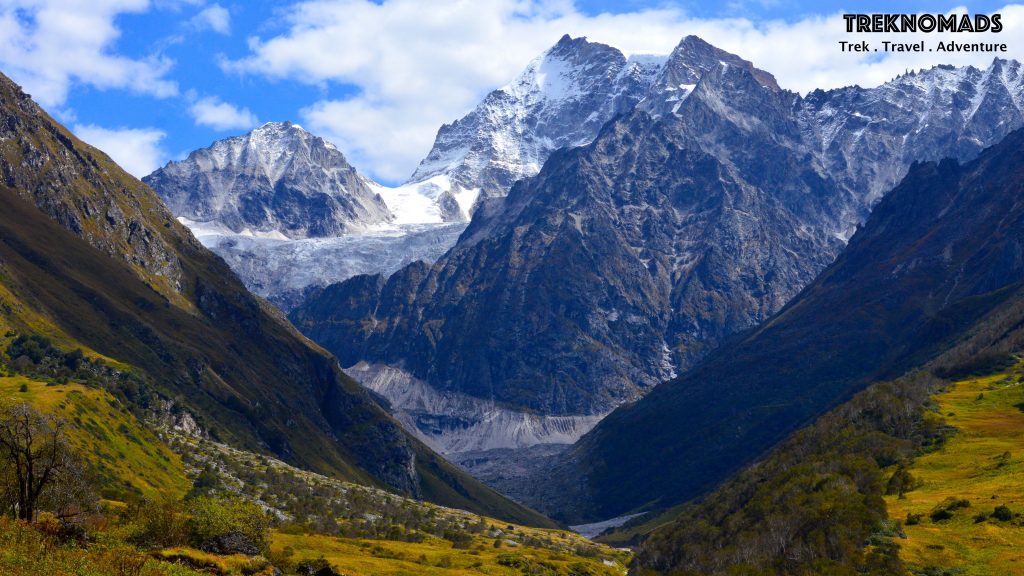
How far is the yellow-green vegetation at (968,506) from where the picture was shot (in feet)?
358

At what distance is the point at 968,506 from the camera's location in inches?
5010

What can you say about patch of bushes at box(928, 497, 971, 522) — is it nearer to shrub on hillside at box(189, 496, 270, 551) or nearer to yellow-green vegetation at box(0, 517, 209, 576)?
shrub on hillside at box(189, 496, 270, 551)

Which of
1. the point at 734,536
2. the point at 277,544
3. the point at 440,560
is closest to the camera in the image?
the point at 277,544

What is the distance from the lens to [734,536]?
177 m

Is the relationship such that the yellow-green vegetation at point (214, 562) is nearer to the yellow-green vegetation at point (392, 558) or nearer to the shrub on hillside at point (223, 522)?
the shrub on hillside at point (223, 522)

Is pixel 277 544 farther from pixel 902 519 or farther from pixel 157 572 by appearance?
pixel 902 519

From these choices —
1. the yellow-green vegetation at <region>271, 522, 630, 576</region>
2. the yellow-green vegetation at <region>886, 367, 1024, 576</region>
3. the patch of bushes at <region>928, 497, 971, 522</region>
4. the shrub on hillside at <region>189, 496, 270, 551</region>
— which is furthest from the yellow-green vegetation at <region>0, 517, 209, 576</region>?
the patch of bushes at <region>928, 497, 971, 522</region>

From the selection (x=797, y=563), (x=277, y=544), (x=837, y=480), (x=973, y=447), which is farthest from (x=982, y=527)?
(x=277, y=544)

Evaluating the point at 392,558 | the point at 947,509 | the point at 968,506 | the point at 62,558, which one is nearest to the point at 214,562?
the point at 62,558

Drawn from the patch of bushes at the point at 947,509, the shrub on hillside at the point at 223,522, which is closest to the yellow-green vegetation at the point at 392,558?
the shrub on hillside at the point at 223,522

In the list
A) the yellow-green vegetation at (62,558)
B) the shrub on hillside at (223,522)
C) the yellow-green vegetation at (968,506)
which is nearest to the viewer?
the yellow-green vegetation at (62,558)

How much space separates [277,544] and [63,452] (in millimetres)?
25548

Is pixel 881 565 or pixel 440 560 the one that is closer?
pixel 881 565

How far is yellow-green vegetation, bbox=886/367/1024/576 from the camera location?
109 metres
